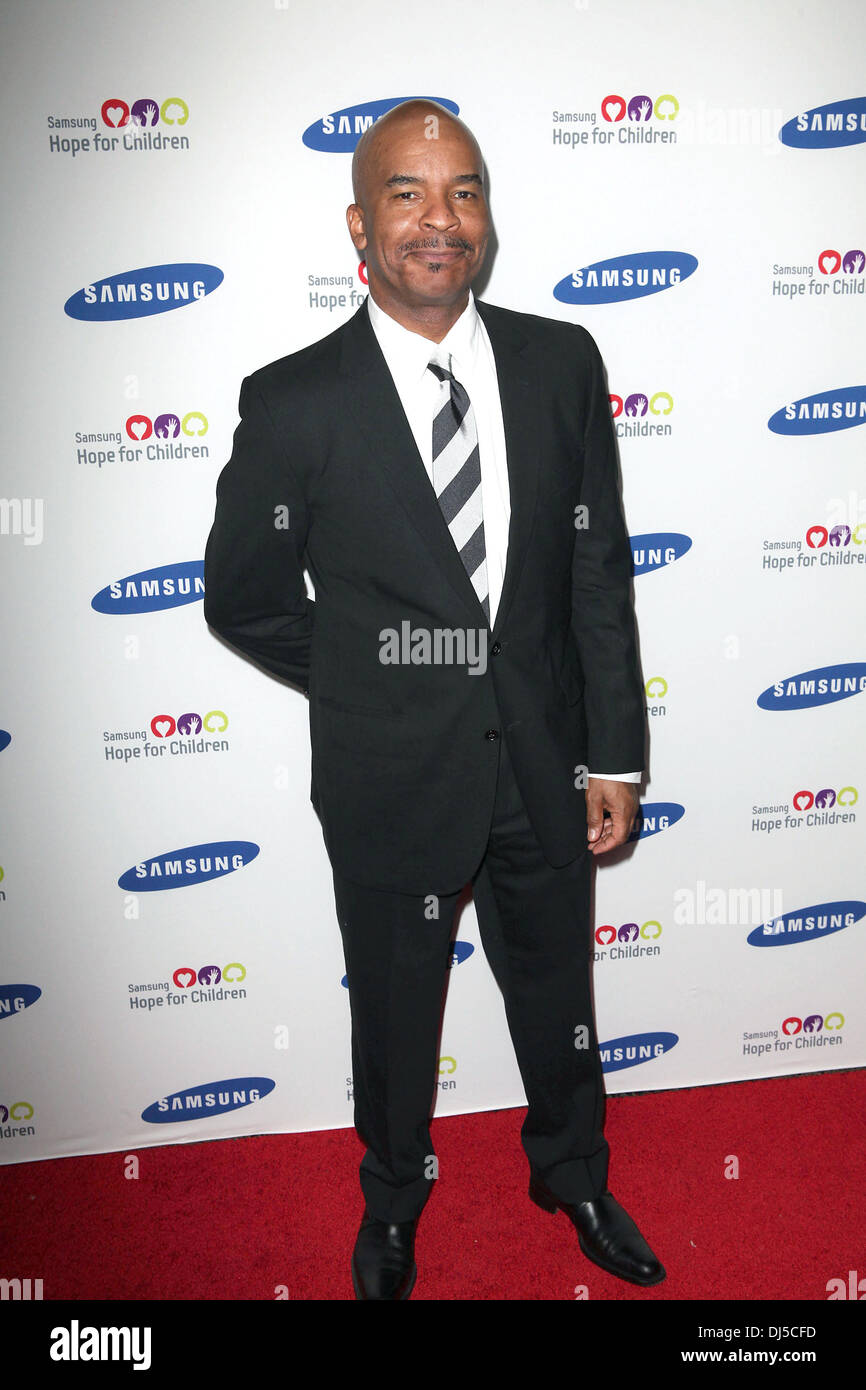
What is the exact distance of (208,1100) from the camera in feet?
8.52

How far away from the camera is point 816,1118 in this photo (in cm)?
254

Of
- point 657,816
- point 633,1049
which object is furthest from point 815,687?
point 633,1049

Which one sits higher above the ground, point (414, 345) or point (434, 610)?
point (414, 345)

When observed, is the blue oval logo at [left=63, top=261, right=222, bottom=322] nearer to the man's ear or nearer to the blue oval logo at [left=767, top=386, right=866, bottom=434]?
the man's ear

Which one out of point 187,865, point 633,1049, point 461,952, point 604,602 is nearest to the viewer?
point 604,602

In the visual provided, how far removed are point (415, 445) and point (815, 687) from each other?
50.3 inches

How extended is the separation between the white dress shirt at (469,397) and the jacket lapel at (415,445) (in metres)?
0.02

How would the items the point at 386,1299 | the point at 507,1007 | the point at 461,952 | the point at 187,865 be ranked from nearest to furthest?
1. the point at 386,1299
2. the point at 507,1007
3. the point at 187,865
4. the point at 461,952

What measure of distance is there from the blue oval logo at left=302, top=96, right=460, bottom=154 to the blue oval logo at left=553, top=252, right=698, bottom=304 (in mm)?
409

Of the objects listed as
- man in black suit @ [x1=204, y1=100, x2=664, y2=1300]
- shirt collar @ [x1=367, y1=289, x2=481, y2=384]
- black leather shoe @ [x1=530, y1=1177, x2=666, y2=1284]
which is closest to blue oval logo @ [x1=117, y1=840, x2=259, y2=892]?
man in black suit @ [x1=204, y1=100, x2=664, y2=1300]

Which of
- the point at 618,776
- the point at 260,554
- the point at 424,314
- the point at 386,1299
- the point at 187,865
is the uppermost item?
the point at 424,314

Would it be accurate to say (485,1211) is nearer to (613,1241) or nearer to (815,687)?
(613,1241)

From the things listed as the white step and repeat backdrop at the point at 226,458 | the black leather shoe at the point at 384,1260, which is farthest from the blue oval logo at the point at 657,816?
the black leather shoe at the point at 384,1260
